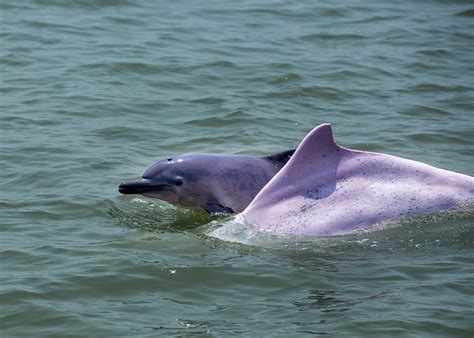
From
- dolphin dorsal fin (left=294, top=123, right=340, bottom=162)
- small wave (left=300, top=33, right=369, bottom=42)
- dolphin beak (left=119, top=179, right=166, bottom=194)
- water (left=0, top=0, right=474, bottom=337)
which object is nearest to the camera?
water (left=0, top=0, right=474, bottom=337)

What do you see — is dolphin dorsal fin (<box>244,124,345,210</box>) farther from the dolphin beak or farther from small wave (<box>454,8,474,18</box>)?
small wave (<box>454,8,474,18</box>)

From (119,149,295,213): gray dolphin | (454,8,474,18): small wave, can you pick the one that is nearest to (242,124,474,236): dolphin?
(119,149,295,213): gray dolphin

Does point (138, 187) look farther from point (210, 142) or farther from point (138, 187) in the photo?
point (210, 142)

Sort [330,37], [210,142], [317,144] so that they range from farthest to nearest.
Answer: [330,37] → [210,142] → [317,144]

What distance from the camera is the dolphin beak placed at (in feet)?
35.5

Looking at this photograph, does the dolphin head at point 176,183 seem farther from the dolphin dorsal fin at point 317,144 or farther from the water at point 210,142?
the dolphin dorsal fin at point 317,144

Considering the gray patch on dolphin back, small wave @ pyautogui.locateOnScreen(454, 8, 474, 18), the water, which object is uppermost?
small wave @ pyautogui.locateOnScreen(454, 8, 474, 18)

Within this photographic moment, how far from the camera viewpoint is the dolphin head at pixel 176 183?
10.9m

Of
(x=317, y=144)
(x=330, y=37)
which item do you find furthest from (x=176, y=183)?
(x=330, y=37)

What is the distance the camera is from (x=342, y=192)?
33.2ft

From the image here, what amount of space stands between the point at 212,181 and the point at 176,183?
34cm

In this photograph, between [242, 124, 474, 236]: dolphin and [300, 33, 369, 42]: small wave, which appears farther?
[300, 33, 369, 42]: small wave

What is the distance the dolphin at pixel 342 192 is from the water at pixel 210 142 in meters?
0.16

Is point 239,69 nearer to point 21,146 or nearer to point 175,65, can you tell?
point 175,65
